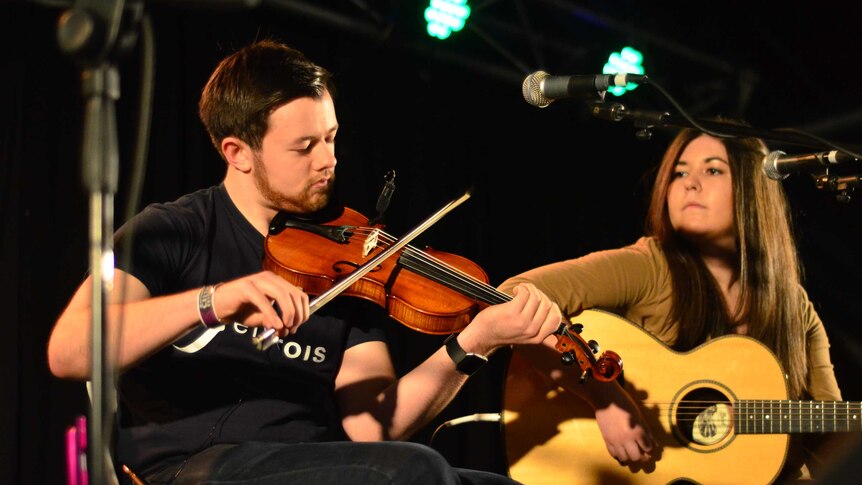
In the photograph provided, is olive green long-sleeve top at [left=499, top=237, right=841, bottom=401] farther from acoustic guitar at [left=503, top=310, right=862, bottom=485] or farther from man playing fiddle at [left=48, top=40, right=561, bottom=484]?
man playing fiddle at [left=48, top=40, right=561, bottom=484]

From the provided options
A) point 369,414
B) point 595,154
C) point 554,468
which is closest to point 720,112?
point 595,154

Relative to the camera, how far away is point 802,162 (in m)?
1.99

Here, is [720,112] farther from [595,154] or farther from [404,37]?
[404,37]

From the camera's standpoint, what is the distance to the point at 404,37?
3.38 meters

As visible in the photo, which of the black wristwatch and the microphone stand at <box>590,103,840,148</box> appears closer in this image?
the microphone stand at <box>590,103,840,148</box>

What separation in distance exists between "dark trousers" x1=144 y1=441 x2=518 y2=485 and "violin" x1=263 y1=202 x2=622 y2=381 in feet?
1.53

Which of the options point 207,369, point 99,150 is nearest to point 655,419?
point 207,369

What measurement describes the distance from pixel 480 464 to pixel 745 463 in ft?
3.91

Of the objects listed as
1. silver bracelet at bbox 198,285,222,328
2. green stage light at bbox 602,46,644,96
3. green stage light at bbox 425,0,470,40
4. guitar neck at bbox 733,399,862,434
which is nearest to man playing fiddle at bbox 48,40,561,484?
silver bracelet at bbox 198,285,222,328

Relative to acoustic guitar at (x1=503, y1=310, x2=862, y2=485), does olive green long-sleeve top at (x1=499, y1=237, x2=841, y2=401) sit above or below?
above

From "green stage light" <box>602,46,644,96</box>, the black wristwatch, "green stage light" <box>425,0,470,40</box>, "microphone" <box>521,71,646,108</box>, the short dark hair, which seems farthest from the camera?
"green stage light" <box>602,46,644,96</box>

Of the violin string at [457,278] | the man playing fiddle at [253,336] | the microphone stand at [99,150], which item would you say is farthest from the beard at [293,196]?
the microphone stand at [99,150]

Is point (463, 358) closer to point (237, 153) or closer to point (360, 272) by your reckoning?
point (360, 272)

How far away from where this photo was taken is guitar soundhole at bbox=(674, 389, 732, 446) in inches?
101
